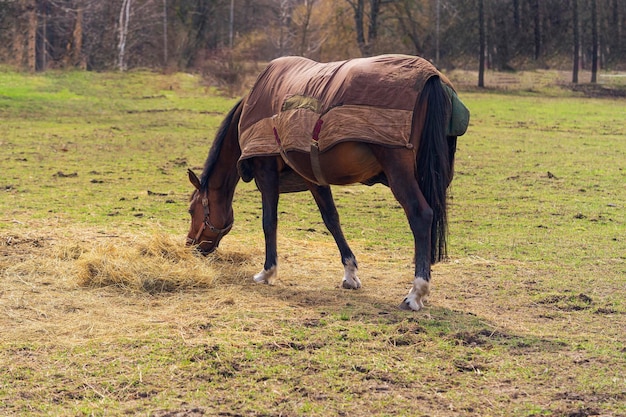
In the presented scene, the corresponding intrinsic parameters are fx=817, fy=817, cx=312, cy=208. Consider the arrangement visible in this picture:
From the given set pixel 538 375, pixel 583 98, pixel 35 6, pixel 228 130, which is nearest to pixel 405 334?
pixel 538 375

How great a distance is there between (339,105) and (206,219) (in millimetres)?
1745

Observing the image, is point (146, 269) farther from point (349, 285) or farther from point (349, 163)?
point (349, 163)

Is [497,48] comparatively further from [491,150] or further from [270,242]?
[270,242]

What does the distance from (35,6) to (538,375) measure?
2795cm

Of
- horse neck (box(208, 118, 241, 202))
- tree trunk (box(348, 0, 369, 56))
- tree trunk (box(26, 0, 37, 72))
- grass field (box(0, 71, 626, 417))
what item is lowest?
grass field (box(0, 71, 626, 417))

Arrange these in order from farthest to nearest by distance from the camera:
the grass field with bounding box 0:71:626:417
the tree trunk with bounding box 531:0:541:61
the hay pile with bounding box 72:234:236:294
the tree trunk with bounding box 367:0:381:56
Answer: the tree trunk with bounding box 531:0:541:61, the tree trunk with bounding box 367:0:381:56, the hay pile with bounding box 72:234:236:294, the grass field with bounding box 0:71:626:417

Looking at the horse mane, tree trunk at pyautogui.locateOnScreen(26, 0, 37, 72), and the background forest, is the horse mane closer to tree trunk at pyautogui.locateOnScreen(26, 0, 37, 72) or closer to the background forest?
the background forest

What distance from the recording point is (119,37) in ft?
108

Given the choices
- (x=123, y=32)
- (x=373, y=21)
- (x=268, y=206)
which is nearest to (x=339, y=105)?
(x=268, y=206)

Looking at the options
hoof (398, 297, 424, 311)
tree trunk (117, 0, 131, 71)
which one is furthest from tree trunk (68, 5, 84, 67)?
hoof (398, 297, 424, 311)

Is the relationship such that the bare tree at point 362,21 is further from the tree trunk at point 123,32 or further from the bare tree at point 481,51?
the tree trunk at point 123,32

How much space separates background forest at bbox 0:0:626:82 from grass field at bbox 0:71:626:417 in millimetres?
19664

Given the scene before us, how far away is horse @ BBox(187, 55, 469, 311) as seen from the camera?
5.34 m

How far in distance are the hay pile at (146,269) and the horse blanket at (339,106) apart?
0.93 metres
